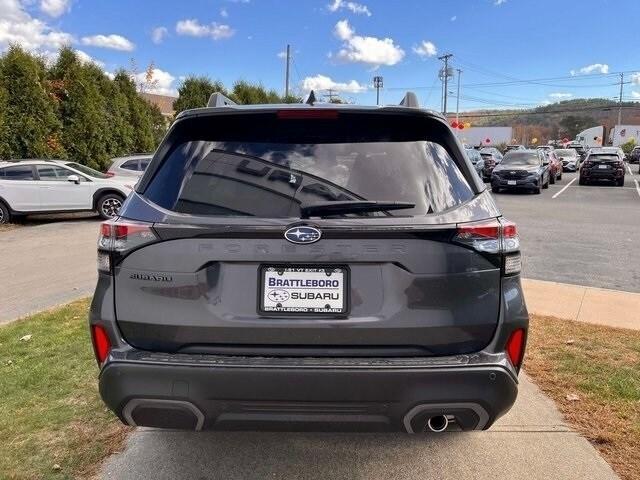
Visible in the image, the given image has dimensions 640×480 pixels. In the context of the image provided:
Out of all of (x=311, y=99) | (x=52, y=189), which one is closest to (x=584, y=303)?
(x=311, y=99)

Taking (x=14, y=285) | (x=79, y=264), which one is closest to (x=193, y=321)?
(x=14, y=285)

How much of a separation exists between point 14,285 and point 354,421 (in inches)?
260

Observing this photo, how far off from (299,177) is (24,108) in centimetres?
1551

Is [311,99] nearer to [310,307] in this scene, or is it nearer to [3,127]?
[310,307]

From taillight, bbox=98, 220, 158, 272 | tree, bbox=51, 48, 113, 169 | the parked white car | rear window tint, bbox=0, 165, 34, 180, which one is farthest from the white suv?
taillight, bbox=98, 220, 158, 272

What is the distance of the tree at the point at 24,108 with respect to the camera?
1491cm

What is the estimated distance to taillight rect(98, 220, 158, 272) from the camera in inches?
92.2

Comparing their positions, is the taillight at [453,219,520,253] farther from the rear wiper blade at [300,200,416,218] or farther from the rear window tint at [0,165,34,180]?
the rear window tint at [0,165,34,180]

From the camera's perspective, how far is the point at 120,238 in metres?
2.38

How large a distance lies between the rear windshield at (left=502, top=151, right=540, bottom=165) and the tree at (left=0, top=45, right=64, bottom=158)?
1777cm

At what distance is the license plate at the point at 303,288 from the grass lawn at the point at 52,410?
5.28 feet

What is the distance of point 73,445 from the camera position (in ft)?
10.4

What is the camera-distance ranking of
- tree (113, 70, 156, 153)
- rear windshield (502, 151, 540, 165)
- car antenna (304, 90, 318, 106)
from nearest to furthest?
1. car antenna (304, 90, 318, 106)
2. tree (113, 70, 156, 153)
3. rear windshield (502, 151, 540, 165)

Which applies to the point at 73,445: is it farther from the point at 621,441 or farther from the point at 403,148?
the point at 621,441
